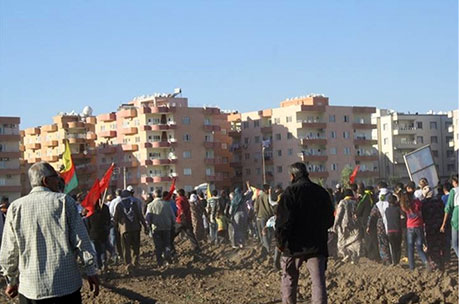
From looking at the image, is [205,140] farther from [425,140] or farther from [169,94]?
[425,140]

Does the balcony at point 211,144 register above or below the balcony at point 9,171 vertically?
above

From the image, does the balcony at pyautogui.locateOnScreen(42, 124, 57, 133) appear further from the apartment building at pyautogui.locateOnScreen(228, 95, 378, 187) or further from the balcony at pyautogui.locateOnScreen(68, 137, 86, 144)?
the apartment building at pyautogui.locateOnScreen(228, 95, 378, 187)

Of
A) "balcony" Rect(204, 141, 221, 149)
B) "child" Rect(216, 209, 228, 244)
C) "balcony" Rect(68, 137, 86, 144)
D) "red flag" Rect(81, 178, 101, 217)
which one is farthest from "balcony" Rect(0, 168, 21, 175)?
"red flag" Rect(81, 178, 101, 217)

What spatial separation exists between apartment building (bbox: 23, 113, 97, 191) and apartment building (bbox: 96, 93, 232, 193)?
4.25 metres

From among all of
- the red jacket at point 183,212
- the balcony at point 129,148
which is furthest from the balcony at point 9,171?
the red jacket at point 183,212

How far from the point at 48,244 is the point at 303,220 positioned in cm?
339

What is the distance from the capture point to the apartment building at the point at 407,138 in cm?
12206

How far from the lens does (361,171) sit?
4358 inches

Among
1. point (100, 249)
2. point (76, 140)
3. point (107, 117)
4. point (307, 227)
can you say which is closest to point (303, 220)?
point (307, 227)

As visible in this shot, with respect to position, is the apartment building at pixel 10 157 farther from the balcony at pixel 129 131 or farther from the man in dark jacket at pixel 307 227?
the man in dark jacket at pixel 307 227

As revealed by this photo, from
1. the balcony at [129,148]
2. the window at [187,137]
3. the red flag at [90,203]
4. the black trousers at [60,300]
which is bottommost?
the black trousers at [60,300]

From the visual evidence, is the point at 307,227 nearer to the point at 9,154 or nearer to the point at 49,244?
the point at 49,244

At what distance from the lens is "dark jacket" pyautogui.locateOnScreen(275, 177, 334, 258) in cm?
909

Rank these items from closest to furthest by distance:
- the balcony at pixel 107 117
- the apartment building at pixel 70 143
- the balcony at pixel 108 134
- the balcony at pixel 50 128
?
the balcony at pixel 108 134 → the balcony at pixel 107 117 → the apartment building at pixel 70 143 → the balcony at pixel 50 128
